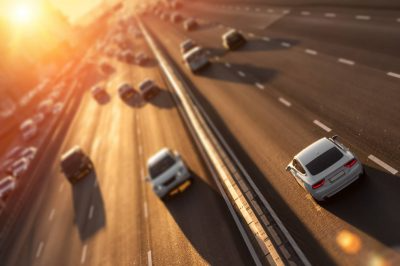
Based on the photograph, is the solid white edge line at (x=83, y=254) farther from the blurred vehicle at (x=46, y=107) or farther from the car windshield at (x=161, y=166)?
the blurred vehicle at (x=46, y=107)

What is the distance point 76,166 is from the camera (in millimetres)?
30266

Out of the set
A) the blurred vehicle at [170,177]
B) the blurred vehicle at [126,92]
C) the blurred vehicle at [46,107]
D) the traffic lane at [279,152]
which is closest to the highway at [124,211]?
the blurred vehicle at [170,177]

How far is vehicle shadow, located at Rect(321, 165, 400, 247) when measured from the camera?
437 inches

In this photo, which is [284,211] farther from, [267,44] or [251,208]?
[267,44]

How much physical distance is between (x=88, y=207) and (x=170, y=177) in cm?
795

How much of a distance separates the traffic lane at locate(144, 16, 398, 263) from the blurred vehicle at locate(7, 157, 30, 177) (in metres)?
23.6

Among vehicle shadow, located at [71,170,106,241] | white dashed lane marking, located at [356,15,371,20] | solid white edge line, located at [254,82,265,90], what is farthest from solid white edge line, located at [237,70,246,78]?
vehicle shadow, located at [71,170,106,241]

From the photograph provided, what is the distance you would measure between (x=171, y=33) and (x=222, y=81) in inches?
1653

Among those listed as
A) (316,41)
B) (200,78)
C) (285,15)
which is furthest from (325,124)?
(285,15)

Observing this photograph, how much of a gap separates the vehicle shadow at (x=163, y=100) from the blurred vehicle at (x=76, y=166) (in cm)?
781

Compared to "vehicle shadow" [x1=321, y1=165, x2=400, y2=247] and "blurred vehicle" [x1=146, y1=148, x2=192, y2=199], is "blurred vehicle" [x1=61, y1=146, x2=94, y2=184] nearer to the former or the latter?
"blurred vehicle" [x1=146, y1=148, x2=192, y2=199]

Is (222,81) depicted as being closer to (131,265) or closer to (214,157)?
(214,157)

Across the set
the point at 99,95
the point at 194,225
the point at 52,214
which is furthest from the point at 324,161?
the point at 99,95

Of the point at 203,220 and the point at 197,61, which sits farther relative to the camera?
the point at 197,61
